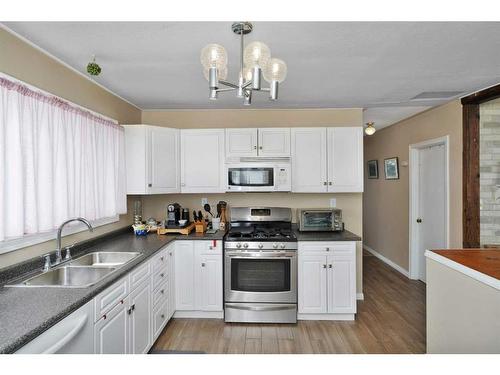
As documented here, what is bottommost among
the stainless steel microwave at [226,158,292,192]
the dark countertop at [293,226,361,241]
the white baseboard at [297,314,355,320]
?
the white baseboard at [297,314,355,320]

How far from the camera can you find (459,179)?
3.17 meters

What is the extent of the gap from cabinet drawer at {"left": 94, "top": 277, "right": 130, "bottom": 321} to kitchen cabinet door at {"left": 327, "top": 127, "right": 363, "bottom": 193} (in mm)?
2318

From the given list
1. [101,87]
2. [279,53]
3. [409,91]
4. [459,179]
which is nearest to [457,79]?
[409,91]

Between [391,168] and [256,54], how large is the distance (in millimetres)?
4125

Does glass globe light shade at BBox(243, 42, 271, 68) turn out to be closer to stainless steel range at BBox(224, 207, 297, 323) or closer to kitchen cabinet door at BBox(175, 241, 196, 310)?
stainless steel range at BBox(224, 207, 297, 323)

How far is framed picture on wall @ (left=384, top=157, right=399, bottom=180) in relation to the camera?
4.62 meters

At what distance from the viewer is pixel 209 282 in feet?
9.69

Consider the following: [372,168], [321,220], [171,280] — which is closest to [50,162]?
[171,280]

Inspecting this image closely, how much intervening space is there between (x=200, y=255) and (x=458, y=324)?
217 cm

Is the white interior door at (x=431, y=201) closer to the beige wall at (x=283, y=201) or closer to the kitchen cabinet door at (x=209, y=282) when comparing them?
the beige wall at (x=283, y=201)

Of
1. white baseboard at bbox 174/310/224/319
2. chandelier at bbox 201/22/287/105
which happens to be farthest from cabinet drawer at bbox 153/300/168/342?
chandelier at bbox 201/22/287/105

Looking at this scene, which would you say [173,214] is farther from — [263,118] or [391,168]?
[391,168]

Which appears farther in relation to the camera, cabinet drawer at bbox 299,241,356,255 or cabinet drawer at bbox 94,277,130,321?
cabinet drawer at bbox 299,241,356,255
